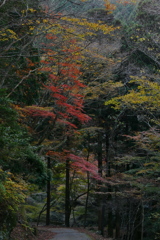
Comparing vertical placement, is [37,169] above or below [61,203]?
above

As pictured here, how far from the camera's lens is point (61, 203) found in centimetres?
2092

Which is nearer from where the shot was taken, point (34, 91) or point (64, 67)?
point (34, 91)

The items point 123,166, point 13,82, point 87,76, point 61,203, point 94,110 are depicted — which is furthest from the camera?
point 61,203

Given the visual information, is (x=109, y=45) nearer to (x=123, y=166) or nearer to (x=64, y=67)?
(x=64, y=67)

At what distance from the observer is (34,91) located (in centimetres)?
984

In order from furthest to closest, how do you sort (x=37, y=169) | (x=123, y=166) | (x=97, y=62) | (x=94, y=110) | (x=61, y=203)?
(x=61, y=203), (x=123, y=166), (x=94, y=110), (x=97, y=62), (x=37, y=169)

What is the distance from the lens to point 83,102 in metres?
13.1

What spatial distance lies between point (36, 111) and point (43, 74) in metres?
1.70

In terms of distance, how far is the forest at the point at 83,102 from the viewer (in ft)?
23.8

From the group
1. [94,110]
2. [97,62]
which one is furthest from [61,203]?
[97,62]

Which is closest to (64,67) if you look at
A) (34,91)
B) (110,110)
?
(34,91)

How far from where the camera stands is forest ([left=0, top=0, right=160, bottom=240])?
7262mm

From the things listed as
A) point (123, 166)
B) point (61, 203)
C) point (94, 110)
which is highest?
point (94, 110)

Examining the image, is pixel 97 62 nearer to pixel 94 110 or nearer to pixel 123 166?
pixel 94 110
